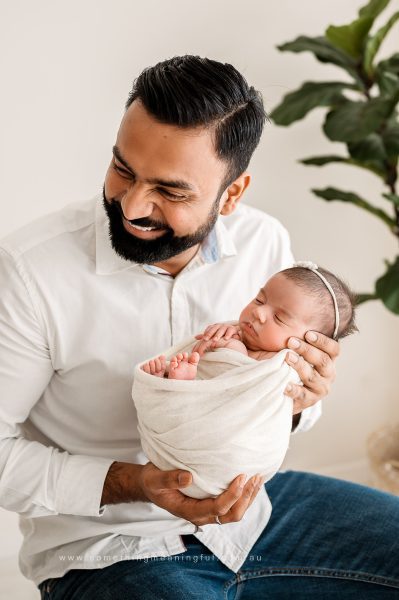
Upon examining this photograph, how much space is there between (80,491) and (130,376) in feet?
0.83

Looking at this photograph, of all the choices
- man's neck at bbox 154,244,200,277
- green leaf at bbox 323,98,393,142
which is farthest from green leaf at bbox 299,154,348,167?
man's neck at bbox 154,244,200,277

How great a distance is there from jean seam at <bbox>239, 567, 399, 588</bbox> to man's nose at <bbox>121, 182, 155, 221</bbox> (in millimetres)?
780

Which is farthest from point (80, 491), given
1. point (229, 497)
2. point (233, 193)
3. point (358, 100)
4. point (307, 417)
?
point (358, 100)

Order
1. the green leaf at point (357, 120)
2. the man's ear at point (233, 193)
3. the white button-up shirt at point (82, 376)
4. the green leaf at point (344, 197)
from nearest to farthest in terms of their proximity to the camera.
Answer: the white button-up shirt at point (82, 376) < the man's ear at point (233, 193) < the green leaf at point (357, 120) < the green leaf at point (344, 197)

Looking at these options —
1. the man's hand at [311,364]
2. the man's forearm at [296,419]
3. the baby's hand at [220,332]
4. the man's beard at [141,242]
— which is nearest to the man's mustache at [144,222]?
the man's beard at [141,242]

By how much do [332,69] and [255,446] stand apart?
1.53 metres

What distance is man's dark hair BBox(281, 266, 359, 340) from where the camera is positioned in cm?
140

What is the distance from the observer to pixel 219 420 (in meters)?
1.23

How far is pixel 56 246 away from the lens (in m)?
1.49

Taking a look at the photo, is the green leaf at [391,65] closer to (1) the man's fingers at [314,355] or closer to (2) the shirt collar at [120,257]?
(2) the shirt collar at [120,257]

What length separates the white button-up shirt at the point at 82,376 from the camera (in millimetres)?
1442

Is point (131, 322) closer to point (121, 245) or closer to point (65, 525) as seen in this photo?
point (121, 245)

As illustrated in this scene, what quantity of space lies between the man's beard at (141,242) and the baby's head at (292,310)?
192mm

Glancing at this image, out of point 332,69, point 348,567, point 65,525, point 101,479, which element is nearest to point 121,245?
point 101,479
